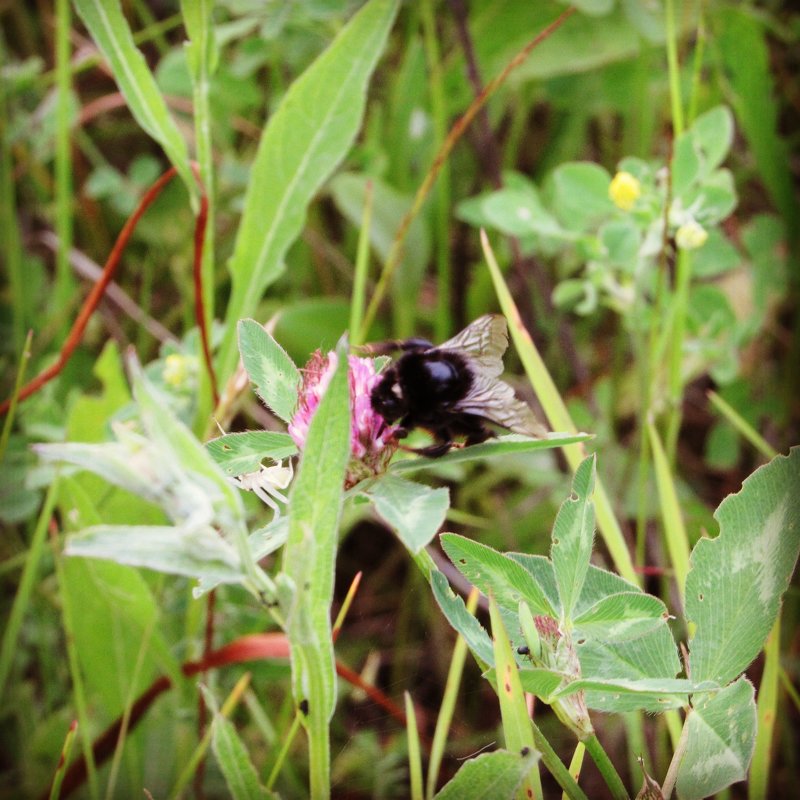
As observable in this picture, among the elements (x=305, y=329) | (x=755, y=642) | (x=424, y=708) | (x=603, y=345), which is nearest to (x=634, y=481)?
(x=603, y=345)

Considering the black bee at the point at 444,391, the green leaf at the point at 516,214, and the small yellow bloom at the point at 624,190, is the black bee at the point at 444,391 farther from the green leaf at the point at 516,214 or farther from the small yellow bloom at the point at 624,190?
the green leaf at the point at 516,214

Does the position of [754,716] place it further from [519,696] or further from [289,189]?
[289,189]

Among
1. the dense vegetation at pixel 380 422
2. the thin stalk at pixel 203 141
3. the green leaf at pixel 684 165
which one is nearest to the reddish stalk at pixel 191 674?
the dense vegetation at pixel 380 422

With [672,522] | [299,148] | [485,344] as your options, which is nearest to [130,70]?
[299,148]

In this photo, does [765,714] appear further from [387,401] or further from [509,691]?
[387,401]

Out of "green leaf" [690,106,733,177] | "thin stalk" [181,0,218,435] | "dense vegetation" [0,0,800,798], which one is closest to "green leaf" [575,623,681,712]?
"dense vegetation" [0,0,800,798]

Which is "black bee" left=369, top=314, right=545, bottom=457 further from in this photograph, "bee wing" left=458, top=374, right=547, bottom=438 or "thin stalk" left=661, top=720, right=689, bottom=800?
"thin stalk" left=661, top=720, right=689, bottom=800
